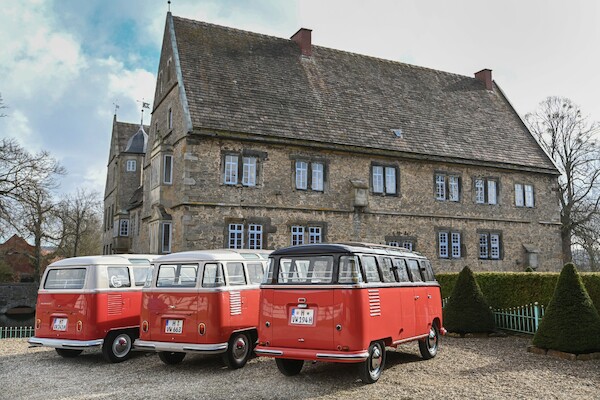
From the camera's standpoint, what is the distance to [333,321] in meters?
8.34

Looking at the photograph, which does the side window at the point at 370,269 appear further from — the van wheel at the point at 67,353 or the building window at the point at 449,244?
the building window at the point at 449,244

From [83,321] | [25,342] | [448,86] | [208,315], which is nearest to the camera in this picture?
[208,315]

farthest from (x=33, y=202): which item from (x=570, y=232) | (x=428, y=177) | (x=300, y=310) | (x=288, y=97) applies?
(x=570, y=232)

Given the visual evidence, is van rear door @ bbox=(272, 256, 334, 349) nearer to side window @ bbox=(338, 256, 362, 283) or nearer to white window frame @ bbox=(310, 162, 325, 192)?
side window @ bbox=(338, 256, 362, 283)

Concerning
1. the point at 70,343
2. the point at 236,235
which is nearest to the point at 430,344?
the point at 70,343

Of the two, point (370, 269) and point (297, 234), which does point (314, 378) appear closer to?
point (370, 269)

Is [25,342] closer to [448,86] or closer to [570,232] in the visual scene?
[448,86]

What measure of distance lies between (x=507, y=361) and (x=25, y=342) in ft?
40.9

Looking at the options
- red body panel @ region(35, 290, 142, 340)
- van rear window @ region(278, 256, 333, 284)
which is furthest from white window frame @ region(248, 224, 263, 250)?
van rear window @ region(278, 256, 333, 284)

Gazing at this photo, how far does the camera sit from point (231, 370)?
10250 millimetres

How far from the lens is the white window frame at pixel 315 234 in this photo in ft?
76.0

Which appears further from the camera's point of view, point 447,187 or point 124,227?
point 124,227

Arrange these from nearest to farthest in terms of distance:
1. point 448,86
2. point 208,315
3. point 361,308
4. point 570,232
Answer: point 361,308 → point 208,315 → point 448,86 → point 570,232

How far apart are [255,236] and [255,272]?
35.4 feet
